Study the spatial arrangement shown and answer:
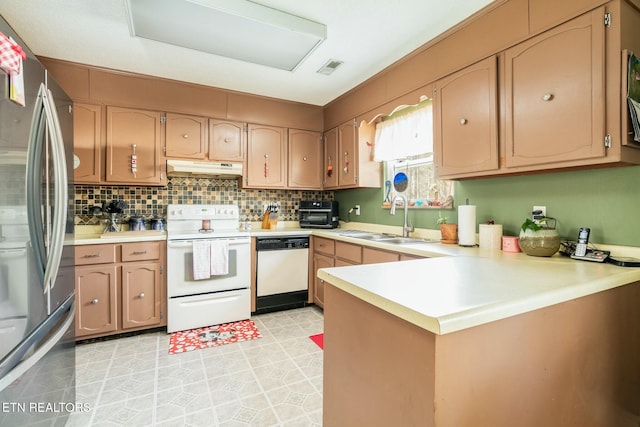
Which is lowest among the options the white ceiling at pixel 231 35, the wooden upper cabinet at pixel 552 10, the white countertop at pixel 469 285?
the white countertop at pixel 469 285

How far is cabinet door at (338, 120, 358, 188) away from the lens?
3.35m

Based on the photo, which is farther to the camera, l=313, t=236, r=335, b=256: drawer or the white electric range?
l=313, t=236, r=335, b=256: drawer

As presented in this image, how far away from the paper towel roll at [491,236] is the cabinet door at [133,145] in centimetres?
296

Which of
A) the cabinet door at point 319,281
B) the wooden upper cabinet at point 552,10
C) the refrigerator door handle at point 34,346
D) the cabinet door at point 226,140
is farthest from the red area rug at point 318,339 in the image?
the wooden upper cabinet at point 552,10

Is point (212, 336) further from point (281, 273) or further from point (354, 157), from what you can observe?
point (354, 157)

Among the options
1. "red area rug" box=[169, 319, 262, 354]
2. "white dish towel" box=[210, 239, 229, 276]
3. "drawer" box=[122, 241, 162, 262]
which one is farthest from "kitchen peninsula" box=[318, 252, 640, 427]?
"drawer" box=[122, 241, 162, 262]

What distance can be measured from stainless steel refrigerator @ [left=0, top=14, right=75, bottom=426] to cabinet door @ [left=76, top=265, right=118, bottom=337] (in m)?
1.17

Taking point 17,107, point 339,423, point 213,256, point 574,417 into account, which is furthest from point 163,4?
point 574,417

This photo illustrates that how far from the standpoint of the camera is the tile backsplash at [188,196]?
3025 millimetres

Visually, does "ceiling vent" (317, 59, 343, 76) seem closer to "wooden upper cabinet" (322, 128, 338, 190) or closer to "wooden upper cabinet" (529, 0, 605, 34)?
"wooden upper cabinet" (322, 128, 338, 190)

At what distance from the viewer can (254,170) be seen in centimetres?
353

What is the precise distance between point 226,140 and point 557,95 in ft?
9.61

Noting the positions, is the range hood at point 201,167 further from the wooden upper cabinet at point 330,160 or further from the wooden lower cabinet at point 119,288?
the wooden upper cabinet at point 330,160

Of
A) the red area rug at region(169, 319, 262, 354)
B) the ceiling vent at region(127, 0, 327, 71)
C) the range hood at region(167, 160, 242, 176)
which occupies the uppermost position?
the ceiling vent at region(127, 0, 327, 71)
